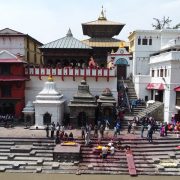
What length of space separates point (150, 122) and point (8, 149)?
33.6ft

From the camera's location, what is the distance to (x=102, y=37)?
116 ft

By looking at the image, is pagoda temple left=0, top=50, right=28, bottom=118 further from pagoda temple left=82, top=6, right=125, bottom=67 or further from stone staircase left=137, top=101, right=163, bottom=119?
stone staircase left=137, top=101, right=163, bottom=119

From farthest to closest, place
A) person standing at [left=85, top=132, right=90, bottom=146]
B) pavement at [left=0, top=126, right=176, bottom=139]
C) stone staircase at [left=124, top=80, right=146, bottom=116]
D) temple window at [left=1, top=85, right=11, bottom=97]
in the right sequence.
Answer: stone staircase at [left=124, top=80, right=146, bottom=116]
temple window at [left=1, top=85, right=11, bottom=97]
pavement at [left=0, top=126, right=176, bottom=139]
person standing at [left=85, top=132, right=90, bottom=146]

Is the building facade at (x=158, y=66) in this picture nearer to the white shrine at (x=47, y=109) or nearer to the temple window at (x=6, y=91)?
the white shrine at (x=47, y=109)

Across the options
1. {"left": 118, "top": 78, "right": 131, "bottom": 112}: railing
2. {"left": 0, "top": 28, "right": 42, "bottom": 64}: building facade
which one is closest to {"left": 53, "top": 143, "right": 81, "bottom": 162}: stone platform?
{"left": 118, "top": 78, "right": 131, "bottom": 112}: railing

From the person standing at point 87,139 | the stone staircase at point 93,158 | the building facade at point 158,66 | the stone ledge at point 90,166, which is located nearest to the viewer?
the stone staircase at point 93,158

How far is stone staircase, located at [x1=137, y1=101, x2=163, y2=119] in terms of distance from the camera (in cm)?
2544

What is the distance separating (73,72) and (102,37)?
9.74 meters

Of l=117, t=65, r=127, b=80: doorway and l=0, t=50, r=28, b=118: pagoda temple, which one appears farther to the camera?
l=117, t=65, r=127, b=80: doorway

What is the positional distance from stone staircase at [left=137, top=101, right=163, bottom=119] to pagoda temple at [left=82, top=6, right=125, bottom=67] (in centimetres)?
874

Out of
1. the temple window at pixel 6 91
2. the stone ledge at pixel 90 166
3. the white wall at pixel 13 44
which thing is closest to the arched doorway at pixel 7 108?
the temple window at pixel 6 91

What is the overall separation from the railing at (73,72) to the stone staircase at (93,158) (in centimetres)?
776

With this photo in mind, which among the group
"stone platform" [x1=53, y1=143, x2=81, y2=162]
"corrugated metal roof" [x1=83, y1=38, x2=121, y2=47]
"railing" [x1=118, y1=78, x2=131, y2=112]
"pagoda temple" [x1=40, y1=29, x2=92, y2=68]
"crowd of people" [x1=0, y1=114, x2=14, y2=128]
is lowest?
"stone platform" [x1=53, y1=143, x2=81, y2=162]

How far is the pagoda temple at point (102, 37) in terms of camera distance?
33406mm
